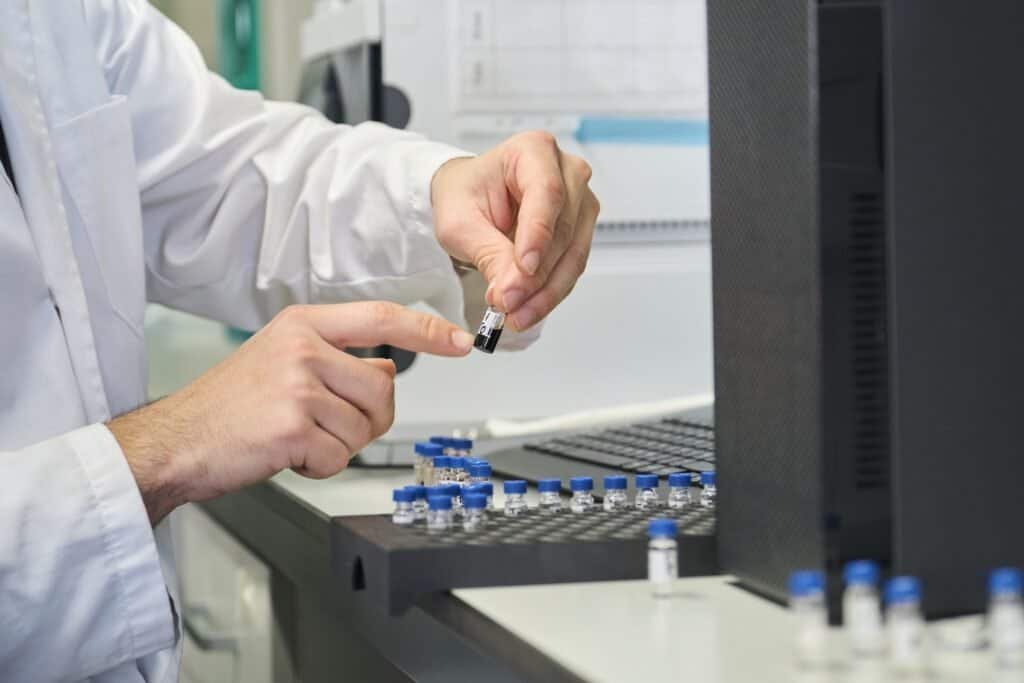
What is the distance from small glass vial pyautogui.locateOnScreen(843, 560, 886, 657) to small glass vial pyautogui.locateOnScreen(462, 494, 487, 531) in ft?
0.84

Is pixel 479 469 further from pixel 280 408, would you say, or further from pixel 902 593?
pixel 902 593

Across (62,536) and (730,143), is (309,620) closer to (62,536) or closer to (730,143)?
(62,536)

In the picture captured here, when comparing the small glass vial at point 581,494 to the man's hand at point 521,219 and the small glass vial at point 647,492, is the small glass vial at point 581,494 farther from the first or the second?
the man's hand at point 521,219

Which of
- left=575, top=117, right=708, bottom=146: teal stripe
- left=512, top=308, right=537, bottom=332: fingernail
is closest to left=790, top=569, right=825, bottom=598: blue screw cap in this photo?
left=512, top=308, right=537, bottom=332: fingernail

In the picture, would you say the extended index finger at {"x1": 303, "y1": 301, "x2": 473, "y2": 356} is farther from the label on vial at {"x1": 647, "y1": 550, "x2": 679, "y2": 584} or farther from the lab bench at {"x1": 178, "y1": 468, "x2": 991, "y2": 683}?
the label on vial at {"x1": 647, "y1": 550, "x2": 679, "y2": 584}

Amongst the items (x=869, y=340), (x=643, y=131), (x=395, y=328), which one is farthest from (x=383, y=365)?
(x=643, y=131)

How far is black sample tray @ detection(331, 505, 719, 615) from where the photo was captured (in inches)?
26.5

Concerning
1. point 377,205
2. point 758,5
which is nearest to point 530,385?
point 377,205

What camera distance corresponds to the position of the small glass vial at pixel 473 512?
73cm

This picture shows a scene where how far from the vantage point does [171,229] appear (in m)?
1.32

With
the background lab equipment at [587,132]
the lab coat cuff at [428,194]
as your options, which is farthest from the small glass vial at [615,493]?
the background lab equipment at [587,132]

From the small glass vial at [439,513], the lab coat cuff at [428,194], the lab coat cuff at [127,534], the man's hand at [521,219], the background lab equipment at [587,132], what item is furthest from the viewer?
the background lab equipment at [587,132]

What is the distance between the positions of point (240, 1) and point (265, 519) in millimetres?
1703

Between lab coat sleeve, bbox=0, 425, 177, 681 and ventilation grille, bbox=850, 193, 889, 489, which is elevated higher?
ventilation grille, bbox=850, 193, 889, 489
